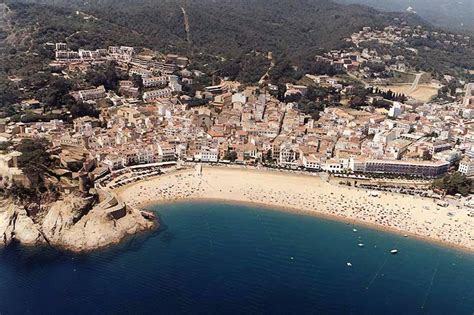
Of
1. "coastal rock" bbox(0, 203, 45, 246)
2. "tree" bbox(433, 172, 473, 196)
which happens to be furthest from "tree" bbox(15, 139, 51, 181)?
"tree" bbox(433, 172, 473, 196)

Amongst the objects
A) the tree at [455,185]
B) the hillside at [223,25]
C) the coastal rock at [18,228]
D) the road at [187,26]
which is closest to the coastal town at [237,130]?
the tree at [455,185]

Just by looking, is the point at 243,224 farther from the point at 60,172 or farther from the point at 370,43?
the point at 370,43

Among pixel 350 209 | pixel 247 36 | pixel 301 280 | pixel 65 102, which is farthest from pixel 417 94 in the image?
pixel 301 280

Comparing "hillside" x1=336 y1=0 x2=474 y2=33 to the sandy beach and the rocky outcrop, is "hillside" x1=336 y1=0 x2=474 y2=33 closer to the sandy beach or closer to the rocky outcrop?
the sandy beach

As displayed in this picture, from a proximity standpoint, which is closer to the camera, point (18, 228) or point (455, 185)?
point (18, 228)

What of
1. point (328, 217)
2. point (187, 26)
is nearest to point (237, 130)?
point (328, 217)

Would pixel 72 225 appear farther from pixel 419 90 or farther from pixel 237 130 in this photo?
pixel 419 90

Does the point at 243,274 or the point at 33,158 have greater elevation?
the point at 33,158
